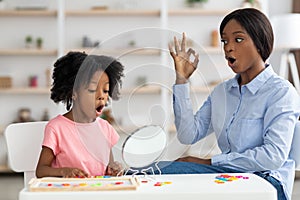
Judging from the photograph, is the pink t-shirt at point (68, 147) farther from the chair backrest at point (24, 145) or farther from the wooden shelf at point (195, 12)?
the wooden shelf at point (195, 12)

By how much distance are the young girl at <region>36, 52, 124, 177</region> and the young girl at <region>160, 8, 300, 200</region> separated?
0.22 meters

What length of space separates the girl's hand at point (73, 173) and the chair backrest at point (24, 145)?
0.40 metres

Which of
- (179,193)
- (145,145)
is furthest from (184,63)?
(179,193)

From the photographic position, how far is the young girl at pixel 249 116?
1899 millimetres

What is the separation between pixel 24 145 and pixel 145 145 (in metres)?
0.65

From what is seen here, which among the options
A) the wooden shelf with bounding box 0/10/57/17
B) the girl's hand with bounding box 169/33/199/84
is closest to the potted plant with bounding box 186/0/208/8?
the wooden shelf with bounding box 0/10/57/17

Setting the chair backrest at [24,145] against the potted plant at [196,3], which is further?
the potted plant at [196,3]

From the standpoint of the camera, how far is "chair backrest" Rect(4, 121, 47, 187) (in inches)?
82.8

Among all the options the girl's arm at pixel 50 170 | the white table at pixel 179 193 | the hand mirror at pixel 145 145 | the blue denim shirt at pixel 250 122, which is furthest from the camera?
the blue denim shirt at pixel 250 122

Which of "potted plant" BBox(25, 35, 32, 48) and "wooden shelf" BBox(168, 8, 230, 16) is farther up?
"wooden shelf" BBox(168, 8, 230, 16)

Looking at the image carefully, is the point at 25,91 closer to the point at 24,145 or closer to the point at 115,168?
the point at 24,145

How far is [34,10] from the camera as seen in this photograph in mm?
5066

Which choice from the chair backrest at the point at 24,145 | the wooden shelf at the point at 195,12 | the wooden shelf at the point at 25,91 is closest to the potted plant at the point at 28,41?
the wooden shelf at the point at 25,91

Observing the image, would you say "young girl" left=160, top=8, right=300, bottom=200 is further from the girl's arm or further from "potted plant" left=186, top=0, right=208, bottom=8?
"potted plant" left=186, top=0, right=208, bottom=8
